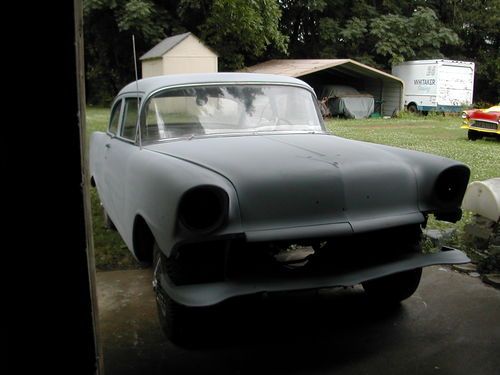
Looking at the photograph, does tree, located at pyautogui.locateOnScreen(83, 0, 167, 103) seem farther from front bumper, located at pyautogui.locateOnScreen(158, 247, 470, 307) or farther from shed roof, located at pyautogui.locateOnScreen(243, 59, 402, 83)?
front bumper, located at pyautogui.locateOnScreen(158, 247, 470, 307)

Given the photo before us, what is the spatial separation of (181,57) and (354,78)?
9941mm

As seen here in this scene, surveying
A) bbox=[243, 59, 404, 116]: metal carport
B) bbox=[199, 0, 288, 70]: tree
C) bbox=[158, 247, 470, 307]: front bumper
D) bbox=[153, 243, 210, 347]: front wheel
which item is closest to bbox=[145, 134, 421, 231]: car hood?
bbox=[158, 247, 470, 307]: front bumper

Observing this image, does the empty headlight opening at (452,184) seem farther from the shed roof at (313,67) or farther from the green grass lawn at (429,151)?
the shed roof at (313,67)

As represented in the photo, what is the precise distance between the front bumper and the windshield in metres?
1.34

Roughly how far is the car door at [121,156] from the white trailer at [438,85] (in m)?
22.1

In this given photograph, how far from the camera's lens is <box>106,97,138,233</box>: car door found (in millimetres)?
3863

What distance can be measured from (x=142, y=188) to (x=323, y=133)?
5.58 ft

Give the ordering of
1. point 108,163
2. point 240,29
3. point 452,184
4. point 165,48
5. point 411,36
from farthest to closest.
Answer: point 411,36, point 240,29, point 165,48, point 108,163, point 452,184

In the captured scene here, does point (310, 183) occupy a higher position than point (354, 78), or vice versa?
point (354, 78)

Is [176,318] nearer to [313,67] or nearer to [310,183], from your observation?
[310,183]

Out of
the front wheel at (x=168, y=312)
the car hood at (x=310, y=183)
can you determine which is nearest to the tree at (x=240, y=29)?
the car hood at (x=310, y=183)

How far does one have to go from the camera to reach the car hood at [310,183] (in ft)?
9.20

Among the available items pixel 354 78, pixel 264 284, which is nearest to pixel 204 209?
pixel 264 284

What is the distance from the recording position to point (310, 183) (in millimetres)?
2883
